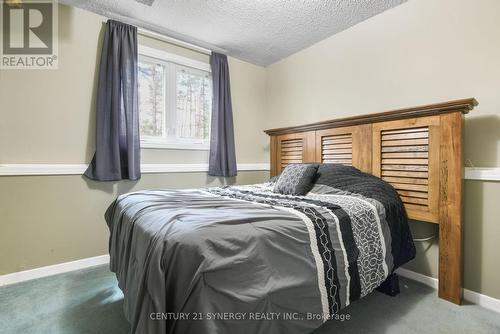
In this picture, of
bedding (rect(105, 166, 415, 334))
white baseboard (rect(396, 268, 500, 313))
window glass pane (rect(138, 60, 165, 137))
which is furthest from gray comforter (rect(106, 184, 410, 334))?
window glass pane (rect(138, 60, 165, 137))

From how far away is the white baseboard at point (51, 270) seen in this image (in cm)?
200

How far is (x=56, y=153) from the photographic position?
2191mm

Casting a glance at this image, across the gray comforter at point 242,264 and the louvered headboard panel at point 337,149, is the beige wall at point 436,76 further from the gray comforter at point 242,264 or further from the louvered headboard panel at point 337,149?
the gray comforter at point 242,264

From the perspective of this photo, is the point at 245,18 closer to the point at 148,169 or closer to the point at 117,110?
the point at 117,110

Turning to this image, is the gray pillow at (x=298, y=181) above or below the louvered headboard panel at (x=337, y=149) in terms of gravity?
below

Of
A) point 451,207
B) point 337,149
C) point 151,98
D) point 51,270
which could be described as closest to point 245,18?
point 151,98

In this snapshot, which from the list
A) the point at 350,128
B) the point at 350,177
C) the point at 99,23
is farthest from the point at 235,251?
the point at 99,23

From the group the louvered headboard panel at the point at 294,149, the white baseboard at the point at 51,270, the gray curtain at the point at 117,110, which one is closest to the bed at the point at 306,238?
the louvered headboard panel at the point at 294,149

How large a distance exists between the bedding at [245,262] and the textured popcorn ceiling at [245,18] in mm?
1746

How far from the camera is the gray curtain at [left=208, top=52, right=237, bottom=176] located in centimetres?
304

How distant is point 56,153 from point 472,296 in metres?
3.40

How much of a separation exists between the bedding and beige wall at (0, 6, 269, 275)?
3.14 ft

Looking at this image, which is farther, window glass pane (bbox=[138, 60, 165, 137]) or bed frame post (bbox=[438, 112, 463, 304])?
window glass pane (bbox=[138, 60, 165, 137])

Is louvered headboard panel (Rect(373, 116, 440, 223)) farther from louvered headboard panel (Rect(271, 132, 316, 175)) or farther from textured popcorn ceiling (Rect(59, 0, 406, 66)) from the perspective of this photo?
textured popcorn ceiling (Rect(59, 0, 406, 66))
